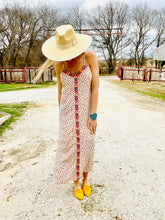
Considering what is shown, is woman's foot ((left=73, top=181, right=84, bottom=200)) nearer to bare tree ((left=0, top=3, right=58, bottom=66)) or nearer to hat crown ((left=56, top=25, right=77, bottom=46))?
hat crown ((left=56, top=25, right=77, bottom=46))

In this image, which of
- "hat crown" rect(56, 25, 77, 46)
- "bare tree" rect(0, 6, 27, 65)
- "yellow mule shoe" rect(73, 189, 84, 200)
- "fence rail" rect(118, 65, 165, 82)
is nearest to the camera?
"hat crown" rect(56, 25, 77, 46)

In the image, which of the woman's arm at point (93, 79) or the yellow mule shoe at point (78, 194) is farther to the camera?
the yellow mule shoe at point (78, 194)

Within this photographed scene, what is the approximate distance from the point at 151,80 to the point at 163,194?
15110 mm

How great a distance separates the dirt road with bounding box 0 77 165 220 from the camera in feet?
5.72

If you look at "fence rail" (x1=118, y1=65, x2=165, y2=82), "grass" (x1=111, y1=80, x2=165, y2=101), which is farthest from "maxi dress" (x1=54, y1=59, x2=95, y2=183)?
"fence rail" (x1=118, y1=65, x2=165, y2=82)

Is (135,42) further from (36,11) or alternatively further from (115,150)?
(115,150)

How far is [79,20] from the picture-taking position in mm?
33062

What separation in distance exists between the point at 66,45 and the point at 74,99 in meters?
0.50

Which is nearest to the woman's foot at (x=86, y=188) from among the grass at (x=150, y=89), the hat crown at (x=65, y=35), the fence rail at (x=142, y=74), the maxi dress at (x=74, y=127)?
the maxi dress at (x=74, y=127)

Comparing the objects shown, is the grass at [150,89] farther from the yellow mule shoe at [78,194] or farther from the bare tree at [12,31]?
the bare tree at [12,31]

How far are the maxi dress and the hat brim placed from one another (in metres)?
0.19

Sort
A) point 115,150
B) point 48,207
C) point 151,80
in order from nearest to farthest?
point 48,207
point 115,150
point 151,80

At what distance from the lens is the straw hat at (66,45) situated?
→ 1.48 metres

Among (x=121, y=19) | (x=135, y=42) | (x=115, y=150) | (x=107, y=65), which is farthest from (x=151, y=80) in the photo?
(x=121, y=19)
